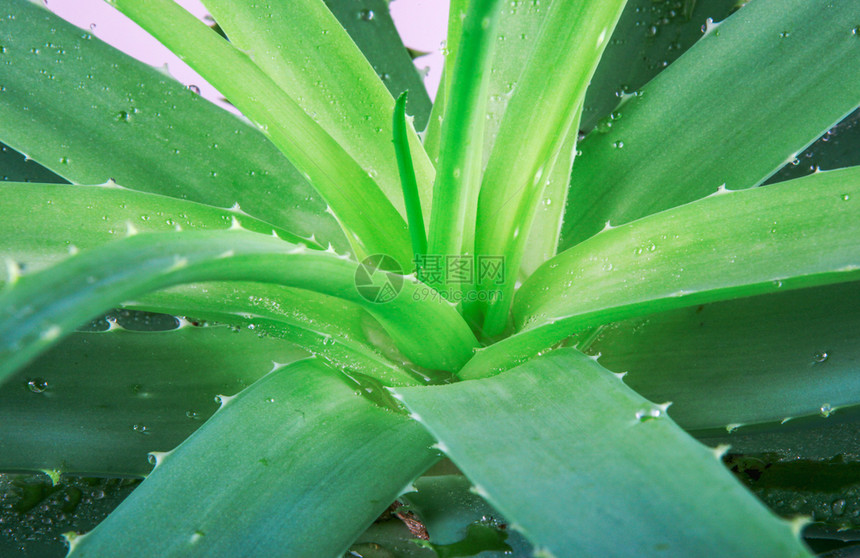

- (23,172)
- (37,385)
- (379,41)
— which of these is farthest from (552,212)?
(23,172)

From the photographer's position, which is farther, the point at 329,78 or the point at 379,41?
the point at 379,41

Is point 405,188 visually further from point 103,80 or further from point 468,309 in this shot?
point 103,80

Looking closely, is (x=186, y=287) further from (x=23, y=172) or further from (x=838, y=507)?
(x=838, y=507)

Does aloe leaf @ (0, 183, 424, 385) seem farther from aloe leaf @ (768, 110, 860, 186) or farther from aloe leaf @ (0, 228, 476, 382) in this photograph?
aloe leaf @ (768, 110, 860, 186)

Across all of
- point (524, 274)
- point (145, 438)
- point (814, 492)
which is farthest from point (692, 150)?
point (145, 438)

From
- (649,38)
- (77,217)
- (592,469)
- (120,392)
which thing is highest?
(649,38)

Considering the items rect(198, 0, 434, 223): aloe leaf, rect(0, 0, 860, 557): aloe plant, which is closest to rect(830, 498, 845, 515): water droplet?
rect(0, 0, 860, 557): aloe plant
